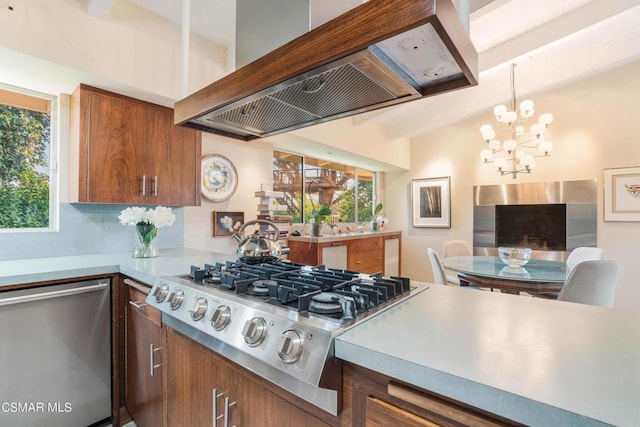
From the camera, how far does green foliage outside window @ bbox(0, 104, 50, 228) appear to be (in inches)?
75.1

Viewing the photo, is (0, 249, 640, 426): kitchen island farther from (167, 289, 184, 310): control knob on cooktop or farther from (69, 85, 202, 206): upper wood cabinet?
(69, 85, 202, 206): upper wood cabinet

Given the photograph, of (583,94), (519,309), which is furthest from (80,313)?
(583,94)

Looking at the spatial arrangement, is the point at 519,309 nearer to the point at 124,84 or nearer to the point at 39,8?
the point at 124,84

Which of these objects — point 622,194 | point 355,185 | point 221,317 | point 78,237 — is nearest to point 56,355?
point 78,237

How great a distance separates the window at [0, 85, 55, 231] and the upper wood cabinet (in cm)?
22

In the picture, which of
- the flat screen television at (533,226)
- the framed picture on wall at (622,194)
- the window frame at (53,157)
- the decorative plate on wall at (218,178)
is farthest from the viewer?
the flat screen television at (533,226)

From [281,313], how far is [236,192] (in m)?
2.36

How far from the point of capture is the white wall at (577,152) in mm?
3492

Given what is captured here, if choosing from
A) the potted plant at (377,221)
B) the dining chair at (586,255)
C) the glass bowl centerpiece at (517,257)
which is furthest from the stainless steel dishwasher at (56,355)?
the potted plant at (377,221)

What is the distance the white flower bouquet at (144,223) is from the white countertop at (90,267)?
0.08 metres

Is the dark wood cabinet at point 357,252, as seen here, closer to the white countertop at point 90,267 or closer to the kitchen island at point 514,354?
the white countertop at point 90,267

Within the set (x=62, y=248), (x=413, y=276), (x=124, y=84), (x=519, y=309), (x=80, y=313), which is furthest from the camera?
(x=413, y=276)

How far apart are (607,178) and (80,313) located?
17.1 ft

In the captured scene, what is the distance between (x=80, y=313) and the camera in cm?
158
